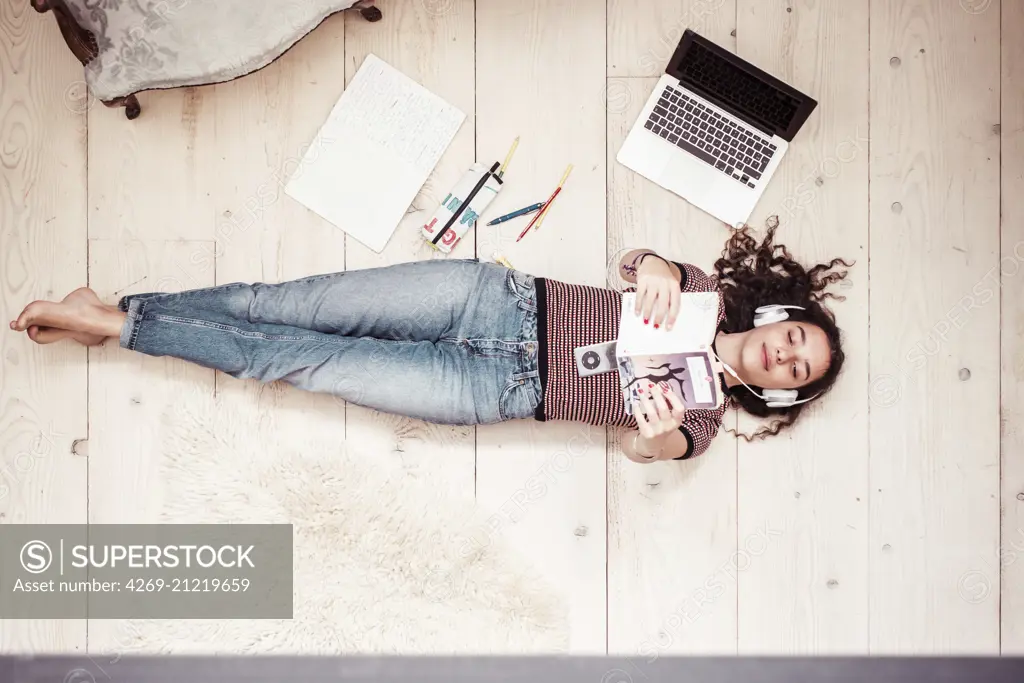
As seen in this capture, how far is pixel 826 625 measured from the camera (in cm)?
168

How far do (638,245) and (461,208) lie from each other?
0.42 m

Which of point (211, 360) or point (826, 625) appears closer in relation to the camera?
point (211, 360)

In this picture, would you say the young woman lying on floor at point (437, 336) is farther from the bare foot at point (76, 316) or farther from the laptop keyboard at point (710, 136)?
the laptop keyboard at point (710, 136)

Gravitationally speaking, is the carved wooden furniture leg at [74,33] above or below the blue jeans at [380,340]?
above

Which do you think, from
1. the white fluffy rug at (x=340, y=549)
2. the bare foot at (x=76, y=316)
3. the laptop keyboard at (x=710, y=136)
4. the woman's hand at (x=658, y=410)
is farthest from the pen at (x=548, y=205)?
the bare foot at (x=76, y=316)

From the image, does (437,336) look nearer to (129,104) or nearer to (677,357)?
(677,357)

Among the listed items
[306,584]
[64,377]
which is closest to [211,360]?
[64,377]

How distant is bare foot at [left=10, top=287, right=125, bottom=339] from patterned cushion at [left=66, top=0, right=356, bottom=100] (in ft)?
1.45

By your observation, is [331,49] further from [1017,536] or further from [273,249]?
[1017,536]

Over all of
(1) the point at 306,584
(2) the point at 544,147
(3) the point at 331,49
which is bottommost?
(1) the point at 306,584

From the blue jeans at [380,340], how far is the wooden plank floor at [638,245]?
0.46 ft

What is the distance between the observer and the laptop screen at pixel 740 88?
1.62 meters

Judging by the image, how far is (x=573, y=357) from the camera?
1.51 meters

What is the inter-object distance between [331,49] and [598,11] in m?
0.62
